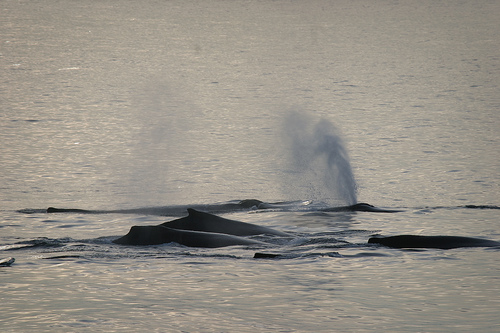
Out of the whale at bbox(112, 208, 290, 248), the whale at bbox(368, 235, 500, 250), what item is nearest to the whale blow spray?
the whale at bbox(112, 208, 290, 248)

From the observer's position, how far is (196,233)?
18.7 metres

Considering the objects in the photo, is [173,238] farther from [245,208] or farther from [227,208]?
[227,208]

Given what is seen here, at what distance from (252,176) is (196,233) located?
1147 centimetres

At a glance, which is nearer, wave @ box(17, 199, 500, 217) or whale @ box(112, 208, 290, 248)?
whale @ box(112, 208, 290, 248)

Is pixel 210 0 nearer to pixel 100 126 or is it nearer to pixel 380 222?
pixel 100 126

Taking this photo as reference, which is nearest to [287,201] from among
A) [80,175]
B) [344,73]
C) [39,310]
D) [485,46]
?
[80,175]

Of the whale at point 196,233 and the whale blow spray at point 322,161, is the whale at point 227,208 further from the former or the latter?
the whale at point 196,233

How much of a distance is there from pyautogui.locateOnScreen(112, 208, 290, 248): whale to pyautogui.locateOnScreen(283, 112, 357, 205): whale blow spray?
6786 mm

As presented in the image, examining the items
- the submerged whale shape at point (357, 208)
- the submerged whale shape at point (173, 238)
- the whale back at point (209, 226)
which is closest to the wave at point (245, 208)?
the submerged whale shape at point (357, 208)

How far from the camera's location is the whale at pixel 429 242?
1820 centimetres

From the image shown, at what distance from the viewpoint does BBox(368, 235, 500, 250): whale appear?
59.7 ft

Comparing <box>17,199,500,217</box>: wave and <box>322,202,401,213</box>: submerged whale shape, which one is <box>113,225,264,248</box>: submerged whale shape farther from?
<box>322,202,401,213</box>: submerged whale shape

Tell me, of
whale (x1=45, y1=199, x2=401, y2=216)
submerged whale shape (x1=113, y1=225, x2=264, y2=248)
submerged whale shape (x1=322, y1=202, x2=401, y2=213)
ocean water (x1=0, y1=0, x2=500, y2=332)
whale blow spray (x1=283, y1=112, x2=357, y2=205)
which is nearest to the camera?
ocean water (x1=0, y1=0, x2=500, y2=332)

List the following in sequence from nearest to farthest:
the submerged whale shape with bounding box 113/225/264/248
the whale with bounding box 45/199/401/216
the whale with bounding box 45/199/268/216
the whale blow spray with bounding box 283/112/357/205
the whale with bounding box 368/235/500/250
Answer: the whale with bounding box 368/235/500/250
the submerged whale shape with bounding box 113/225/264/248
the whale with bounding box 45/199/401/216
the whale with bounding box 45/199/268/216
the whale blow spray with bounding box 283/112/357/205
